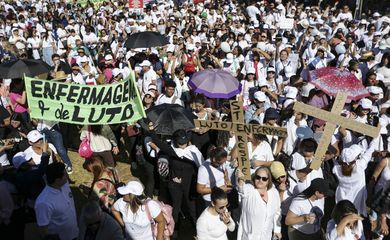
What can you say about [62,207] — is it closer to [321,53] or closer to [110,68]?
[110,68]

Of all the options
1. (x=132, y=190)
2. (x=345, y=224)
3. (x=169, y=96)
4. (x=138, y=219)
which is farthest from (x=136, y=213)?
(x=169, y=96)

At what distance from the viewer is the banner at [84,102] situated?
18.4 feet

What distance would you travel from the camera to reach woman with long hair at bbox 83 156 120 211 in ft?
16.3

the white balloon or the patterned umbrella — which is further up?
the patterned umbrella

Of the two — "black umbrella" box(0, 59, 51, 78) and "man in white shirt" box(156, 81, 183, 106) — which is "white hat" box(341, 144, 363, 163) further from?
"black umbrella" box(0, 59, 51, 78)

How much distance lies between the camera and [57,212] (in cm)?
451

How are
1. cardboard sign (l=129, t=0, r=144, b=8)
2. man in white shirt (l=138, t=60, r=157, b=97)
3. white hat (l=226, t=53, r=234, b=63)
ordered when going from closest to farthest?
man in white shirt (l=138, t=60, r=157, b=97) < white hat (l=226, t=53, r=234, b=63) < cardboard sign (l=129, t=0, r=144, b=8)

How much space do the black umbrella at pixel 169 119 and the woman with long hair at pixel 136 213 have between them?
171cm

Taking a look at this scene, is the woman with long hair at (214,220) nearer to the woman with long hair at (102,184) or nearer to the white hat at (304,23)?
the woman with long hair at (102,184)

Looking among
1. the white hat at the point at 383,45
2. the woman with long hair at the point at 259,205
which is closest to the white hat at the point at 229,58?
the white hat at the point at 383,45

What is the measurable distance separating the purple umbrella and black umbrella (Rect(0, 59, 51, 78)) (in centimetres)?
312

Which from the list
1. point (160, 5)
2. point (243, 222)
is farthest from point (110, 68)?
point (160, 5)

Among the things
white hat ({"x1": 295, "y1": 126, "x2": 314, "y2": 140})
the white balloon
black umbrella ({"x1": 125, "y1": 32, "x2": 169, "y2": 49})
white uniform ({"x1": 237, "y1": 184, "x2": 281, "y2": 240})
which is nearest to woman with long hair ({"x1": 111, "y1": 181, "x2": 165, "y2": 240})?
white uniform ({"x1": 237, "y1": 184, "x2": 281, "y2": 240})

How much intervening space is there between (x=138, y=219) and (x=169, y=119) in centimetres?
210
